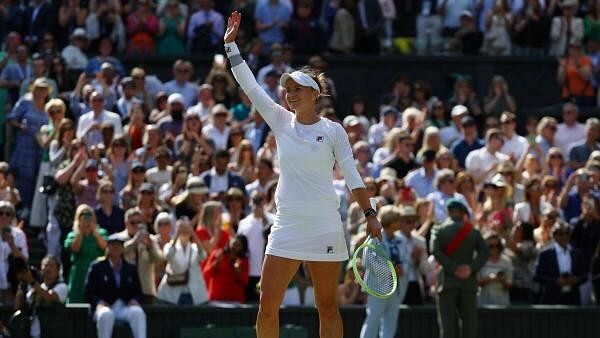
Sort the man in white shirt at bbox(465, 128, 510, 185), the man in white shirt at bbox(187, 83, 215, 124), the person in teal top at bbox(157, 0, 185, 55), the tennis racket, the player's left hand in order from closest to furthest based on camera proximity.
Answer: the player's left hand < the tennis racket < the man in white shirt at bbox(465, 128, 510, 185) < the man in white shirt at bbox(187, 83, 215, 124) < the person in teal top at bbox(157, 0, 185, 55)

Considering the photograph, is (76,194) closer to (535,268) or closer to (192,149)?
(192,149)

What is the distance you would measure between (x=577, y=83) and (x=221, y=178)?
6.73 metres

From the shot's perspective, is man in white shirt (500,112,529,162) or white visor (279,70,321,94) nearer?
white visor (279,70,321,94)

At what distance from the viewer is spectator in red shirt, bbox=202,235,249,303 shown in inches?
654

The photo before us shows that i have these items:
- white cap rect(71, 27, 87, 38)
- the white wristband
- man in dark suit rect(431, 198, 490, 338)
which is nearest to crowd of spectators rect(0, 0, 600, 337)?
white cap rect(71, 27, 87, 38)

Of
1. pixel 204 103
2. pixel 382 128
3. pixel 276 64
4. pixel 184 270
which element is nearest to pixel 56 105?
pixel 204 103

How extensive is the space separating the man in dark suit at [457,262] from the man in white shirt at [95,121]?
457 cm

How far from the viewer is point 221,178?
17.9 metres

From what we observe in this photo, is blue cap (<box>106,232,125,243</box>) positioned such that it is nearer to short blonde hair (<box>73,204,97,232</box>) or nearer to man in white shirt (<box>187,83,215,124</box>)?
short blonde hair (<box>73,204,97,232</box>)

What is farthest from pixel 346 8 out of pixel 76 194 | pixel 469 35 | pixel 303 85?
pixel 303 85

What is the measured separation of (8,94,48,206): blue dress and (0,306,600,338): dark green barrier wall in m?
2.96

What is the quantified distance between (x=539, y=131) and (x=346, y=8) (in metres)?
4.32

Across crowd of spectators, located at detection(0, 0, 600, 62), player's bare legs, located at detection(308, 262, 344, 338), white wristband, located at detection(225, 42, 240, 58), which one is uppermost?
crowd of spectators, located at detection(0, 0, 600, 62)

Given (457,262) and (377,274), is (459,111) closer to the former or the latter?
(457,262)
